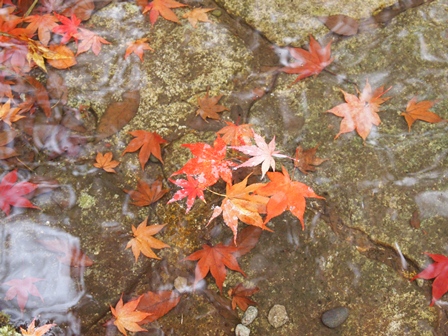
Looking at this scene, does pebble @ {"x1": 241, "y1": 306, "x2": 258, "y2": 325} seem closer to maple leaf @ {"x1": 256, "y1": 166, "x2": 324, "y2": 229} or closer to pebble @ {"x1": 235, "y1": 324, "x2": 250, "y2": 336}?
pebble @ {"x1": 235, "y1": 324, "x2": 250, "y2": 336}

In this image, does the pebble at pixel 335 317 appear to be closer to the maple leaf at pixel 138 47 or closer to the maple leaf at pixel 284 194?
the maple leaf at pixel 284 194

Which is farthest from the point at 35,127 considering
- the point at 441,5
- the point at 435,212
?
the point at 441,5

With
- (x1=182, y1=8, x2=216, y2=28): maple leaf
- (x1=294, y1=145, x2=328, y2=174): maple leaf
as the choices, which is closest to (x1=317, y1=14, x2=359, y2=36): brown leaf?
(x1=182, y1=8, x2=216, y2=28): maple leaf

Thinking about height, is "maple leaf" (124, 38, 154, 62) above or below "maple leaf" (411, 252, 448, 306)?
above

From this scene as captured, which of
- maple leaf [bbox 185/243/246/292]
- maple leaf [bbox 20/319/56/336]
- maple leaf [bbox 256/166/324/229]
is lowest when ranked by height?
maple leaf [bbox 20/319/56/336]

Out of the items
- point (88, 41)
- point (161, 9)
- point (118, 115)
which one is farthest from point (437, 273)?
point (88, 41)

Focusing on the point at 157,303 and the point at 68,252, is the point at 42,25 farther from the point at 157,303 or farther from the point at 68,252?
the point at 157,303
